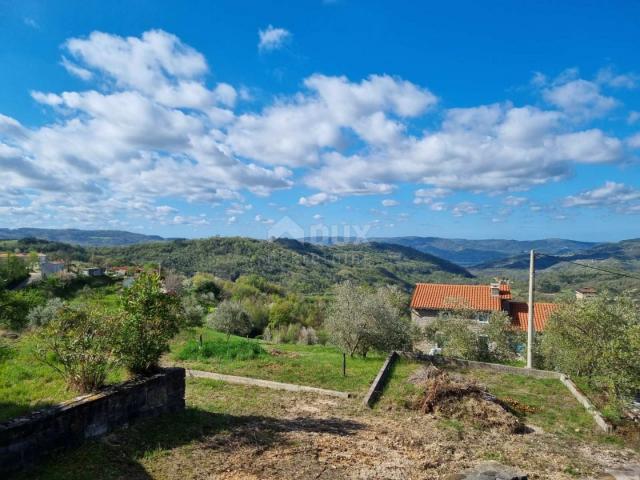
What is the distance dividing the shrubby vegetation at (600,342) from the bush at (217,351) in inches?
494

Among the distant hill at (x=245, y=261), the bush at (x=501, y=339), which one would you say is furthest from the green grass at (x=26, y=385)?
the distant hill at (x=245, y=261)

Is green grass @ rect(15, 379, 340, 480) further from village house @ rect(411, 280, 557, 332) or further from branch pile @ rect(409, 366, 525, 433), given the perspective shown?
village house @ rect(411, 280, 557, 332)

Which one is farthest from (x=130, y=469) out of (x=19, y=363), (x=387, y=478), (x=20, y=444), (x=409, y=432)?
(x=19, y=363)

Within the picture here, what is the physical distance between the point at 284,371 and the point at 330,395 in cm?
314

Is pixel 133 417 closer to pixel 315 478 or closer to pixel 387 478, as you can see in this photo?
pixel 315 478

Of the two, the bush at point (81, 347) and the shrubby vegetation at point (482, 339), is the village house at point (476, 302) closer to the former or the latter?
the shrubby vegetation at point (482, 339)

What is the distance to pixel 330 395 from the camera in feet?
43.1

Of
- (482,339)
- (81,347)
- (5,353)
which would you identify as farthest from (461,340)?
(5,353)

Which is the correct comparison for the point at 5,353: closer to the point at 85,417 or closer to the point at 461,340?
the point at 85,417

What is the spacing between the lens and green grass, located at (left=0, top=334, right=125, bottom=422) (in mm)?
8648

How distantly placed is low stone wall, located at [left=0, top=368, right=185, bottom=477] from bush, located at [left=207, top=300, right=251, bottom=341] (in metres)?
24.9

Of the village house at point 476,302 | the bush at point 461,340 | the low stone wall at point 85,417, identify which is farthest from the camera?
the village house at point 476,302

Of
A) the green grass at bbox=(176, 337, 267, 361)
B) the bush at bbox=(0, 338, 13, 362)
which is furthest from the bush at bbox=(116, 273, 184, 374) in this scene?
the green grass at bbox=(176, 337, 267, 361)

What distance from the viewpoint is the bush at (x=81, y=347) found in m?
8.41
